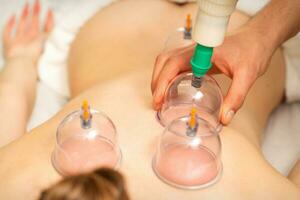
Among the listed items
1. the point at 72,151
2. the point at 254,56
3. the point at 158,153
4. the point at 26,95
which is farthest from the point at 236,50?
the point at 26,95

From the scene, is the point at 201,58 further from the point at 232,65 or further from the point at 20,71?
the point at 20,71

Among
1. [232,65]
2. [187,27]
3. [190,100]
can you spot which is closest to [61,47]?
[187,27]

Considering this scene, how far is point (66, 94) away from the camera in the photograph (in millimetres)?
1518

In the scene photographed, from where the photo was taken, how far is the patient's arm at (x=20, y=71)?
1.29 meters

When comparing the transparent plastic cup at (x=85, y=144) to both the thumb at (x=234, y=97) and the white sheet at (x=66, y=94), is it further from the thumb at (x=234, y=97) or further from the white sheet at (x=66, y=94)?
the white sheet at (x=66, y=94)

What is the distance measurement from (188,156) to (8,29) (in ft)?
3.01

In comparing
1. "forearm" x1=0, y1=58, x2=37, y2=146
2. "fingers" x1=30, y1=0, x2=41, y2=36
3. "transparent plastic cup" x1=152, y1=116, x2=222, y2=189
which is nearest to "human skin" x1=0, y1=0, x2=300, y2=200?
"transparent plastic cup" x1=152, y1=116, x2=222, y2=189

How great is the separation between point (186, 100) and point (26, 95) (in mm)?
478

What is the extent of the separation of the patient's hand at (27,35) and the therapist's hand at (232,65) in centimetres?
62

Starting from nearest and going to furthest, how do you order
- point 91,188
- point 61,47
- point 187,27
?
point 91,188
point 187,27
point 61,47

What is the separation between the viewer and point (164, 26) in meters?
1.42

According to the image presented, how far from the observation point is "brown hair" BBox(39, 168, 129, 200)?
55 centimetres

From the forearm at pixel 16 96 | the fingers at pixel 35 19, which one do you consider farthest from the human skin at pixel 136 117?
the fingers at pixel 35 19

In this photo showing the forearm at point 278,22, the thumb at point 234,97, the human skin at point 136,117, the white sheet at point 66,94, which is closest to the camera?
the human skin at point 136,117
